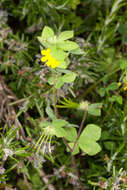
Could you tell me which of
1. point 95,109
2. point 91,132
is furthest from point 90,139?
point 95,109

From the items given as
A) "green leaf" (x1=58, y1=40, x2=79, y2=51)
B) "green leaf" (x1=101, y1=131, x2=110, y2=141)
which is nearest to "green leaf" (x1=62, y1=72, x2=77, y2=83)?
"green leaf" (x1=58, y1=40, x2=79, y2=51)

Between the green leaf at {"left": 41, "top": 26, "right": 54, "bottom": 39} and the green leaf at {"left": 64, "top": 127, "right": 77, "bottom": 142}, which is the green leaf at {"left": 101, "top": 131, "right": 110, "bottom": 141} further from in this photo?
the green leaf at {"left": 41, "top": 26, "right": 54, "bottom": 39}

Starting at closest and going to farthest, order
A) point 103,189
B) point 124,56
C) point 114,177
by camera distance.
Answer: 1. point 114,177
2. point 103,189
3. point 124,56

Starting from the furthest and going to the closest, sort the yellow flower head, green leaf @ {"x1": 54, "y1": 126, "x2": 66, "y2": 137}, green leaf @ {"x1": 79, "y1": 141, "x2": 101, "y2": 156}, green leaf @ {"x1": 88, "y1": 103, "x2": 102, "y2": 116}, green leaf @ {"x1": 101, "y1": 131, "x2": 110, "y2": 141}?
green leaf @ {"x1": 101, "y1": 131, "x2": 110, "y2": 141}
green leaf @ {"x1": 88, "y1": 103, "x2": 102, "y2": 116}
green leaf @ {"x1": 79, "y1": 141, "x2": 101, "y2": 156}
green leaf @ {"x1": 54, "y1": 126, "x2": 66, "y2": 137}
the yellow flower head

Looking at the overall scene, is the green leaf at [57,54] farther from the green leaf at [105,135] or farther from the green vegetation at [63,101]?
the green leaf at [105,135]

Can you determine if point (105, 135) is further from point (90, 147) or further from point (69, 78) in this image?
point (69, 78)

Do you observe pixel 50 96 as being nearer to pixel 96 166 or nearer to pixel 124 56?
pixel 96 166

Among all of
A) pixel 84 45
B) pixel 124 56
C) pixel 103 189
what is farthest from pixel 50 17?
pixel 103 189

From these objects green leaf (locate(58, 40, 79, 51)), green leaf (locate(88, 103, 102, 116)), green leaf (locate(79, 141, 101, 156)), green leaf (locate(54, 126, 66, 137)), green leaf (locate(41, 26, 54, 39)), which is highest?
green leaf (locate(41, 26, 54, 39))
